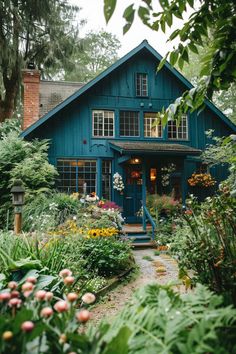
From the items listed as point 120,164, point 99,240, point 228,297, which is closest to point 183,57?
→ point 228,297

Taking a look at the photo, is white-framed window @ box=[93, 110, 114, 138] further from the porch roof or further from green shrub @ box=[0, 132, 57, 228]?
green shrub @ box=[0, 132, 57, 228]

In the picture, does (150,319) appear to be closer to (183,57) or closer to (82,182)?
(183,57)

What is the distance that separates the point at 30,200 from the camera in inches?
389

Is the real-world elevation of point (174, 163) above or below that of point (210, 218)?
above

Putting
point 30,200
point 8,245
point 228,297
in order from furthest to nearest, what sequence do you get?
point 30,200, point 8,245, point 228,297

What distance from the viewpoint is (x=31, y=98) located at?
12.6 m

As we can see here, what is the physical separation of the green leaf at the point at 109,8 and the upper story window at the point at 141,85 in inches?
496

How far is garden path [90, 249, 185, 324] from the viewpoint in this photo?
14.0ft

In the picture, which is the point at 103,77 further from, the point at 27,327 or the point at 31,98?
the point at 27,327

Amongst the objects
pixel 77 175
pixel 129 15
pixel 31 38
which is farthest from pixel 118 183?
pixel 129 15

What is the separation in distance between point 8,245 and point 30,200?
6.15 metres

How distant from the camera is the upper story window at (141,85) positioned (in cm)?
1360

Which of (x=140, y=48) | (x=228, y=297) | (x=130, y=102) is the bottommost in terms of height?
(x=228, y=297)

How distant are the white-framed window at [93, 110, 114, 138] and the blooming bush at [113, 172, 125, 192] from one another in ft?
6.06
